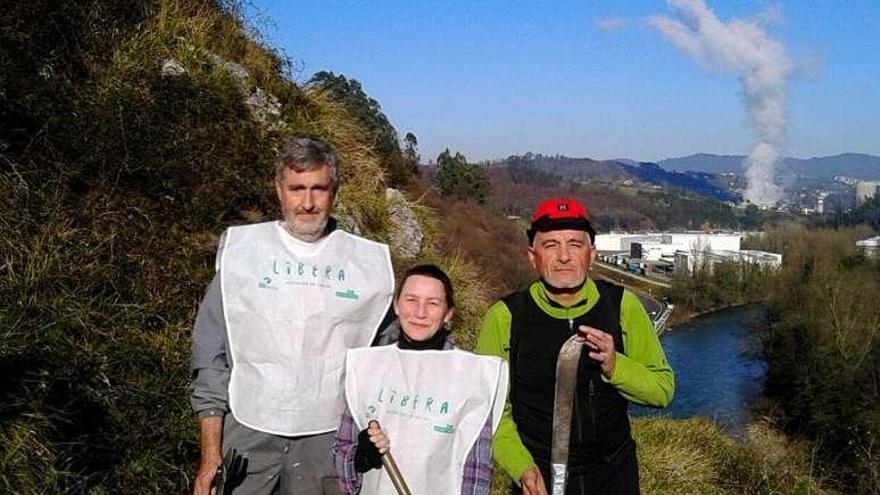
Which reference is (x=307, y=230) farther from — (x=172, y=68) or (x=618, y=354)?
(x=172, y=68)

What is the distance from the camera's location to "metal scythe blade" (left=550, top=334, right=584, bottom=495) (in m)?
2.57

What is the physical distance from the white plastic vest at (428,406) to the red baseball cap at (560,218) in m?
0.47

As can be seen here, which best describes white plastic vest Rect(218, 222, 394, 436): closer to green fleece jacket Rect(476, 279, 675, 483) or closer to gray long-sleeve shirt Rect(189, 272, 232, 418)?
gray long-sleeve shirt Rect(189, 272, 232, 418)

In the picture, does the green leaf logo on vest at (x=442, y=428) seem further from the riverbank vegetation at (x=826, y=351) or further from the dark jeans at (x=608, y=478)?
the riverbank vegetation at (x=826, y=351)

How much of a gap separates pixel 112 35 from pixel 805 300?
35382mm

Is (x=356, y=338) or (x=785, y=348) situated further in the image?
(x=785, y=348)

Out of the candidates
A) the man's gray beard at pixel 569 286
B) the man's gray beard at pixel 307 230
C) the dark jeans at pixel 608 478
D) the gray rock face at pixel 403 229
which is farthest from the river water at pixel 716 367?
the man's gray beard at pixel 307 230

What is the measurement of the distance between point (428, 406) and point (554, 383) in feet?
1.38

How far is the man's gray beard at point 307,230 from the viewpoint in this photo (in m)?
2.71

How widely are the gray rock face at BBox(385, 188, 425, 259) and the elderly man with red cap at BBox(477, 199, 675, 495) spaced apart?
4.80m

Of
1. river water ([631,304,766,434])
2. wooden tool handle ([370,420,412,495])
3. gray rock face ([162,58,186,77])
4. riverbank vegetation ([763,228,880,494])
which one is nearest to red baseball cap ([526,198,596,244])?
wooden tool handle ([370,420,412,495])

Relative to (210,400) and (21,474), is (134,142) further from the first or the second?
(210,400)

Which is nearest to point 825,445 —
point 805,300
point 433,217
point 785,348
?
point 785,348

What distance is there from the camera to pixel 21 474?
3.18 m
